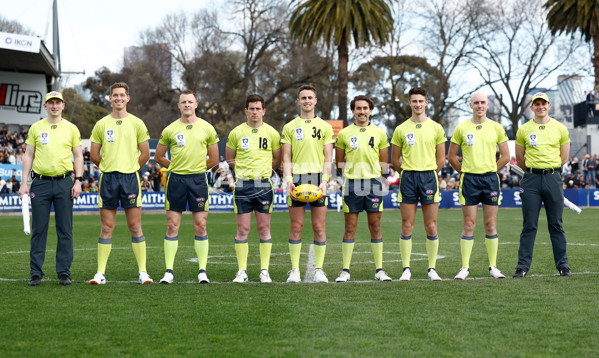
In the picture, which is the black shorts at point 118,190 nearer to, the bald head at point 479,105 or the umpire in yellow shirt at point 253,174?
the umpire in yellow shirt at point 253,174

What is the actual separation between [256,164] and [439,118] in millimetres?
43536

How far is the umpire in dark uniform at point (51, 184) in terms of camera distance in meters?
8.64

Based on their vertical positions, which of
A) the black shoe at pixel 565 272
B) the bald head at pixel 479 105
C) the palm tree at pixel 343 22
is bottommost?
the black shoe at pixel 565 272

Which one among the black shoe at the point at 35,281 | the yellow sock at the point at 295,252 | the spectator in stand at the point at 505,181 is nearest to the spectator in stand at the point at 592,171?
the spectator in stand at the point at 505,181

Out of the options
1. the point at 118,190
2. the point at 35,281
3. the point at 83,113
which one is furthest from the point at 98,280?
the point at 83,113

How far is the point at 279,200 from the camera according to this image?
102 feet

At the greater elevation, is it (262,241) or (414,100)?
(414,100)

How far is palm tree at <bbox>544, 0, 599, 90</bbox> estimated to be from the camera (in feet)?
117

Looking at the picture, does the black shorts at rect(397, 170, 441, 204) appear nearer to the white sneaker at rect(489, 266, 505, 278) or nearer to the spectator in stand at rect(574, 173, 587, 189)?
the white sneaker at rect(489, 266, 505, 278)

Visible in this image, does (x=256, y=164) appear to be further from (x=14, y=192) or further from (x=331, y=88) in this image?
(x=331, y=88)

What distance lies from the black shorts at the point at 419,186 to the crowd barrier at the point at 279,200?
20700 mm

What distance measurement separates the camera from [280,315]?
6516mm

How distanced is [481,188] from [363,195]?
1.57m

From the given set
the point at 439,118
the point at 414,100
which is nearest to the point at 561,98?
the point at 439,118
